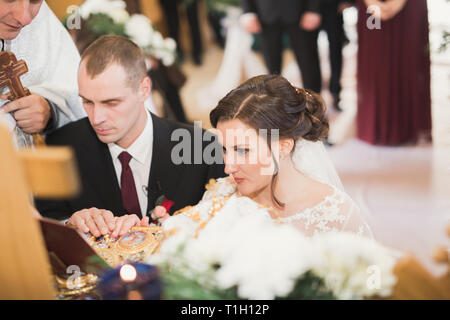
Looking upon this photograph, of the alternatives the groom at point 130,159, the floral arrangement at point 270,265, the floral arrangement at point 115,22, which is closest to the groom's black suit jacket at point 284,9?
the floral arrangement at point 115,22

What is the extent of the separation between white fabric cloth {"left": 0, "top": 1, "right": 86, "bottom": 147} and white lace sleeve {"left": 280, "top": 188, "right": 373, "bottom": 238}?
4.15ft

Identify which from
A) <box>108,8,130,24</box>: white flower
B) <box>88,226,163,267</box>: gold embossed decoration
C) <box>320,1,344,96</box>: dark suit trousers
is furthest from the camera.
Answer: <box>320,1,344,96</box>: dark suit trousers

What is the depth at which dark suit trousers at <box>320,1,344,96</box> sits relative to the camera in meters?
5.45

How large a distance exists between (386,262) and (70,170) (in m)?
0.75

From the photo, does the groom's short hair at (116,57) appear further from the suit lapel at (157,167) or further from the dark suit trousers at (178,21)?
the dark suit trousers at (178,21)

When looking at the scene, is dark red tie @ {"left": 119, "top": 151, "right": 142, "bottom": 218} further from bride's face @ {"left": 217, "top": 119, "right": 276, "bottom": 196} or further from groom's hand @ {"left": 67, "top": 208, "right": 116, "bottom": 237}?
bride's face @ {"left": 217, "top": 119, "right": 276, "bottom": 196}

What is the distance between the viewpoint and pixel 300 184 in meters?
1.98

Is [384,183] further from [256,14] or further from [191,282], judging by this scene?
[191,282]

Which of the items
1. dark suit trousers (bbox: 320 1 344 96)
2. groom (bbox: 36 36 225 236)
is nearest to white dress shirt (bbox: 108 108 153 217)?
groom (bbox: 36 36 225 236)

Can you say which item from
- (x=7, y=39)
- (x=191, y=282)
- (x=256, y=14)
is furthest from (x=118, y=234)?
(x=256, y=14)

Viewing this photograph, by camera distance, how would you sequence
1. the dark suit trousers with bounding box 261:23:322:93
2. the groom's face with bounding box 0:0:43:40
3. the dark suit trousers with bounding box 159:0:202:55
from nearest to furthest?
1. the groom's face with bounding box 0:0:43:40
2. the dark suit trousers with bounding box 261:23:322:93
3. the dark suit trousers with bounding box 159:0:202:55

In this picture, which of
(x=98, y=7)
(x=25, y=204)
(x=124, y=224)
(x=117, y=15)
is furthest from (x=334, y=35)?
(x=25, y=204)

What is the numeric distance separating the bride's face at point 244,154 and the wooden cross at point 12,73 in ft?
3.14

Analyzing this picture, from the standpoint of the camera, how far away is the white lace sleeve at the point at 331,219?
1.90 metres
